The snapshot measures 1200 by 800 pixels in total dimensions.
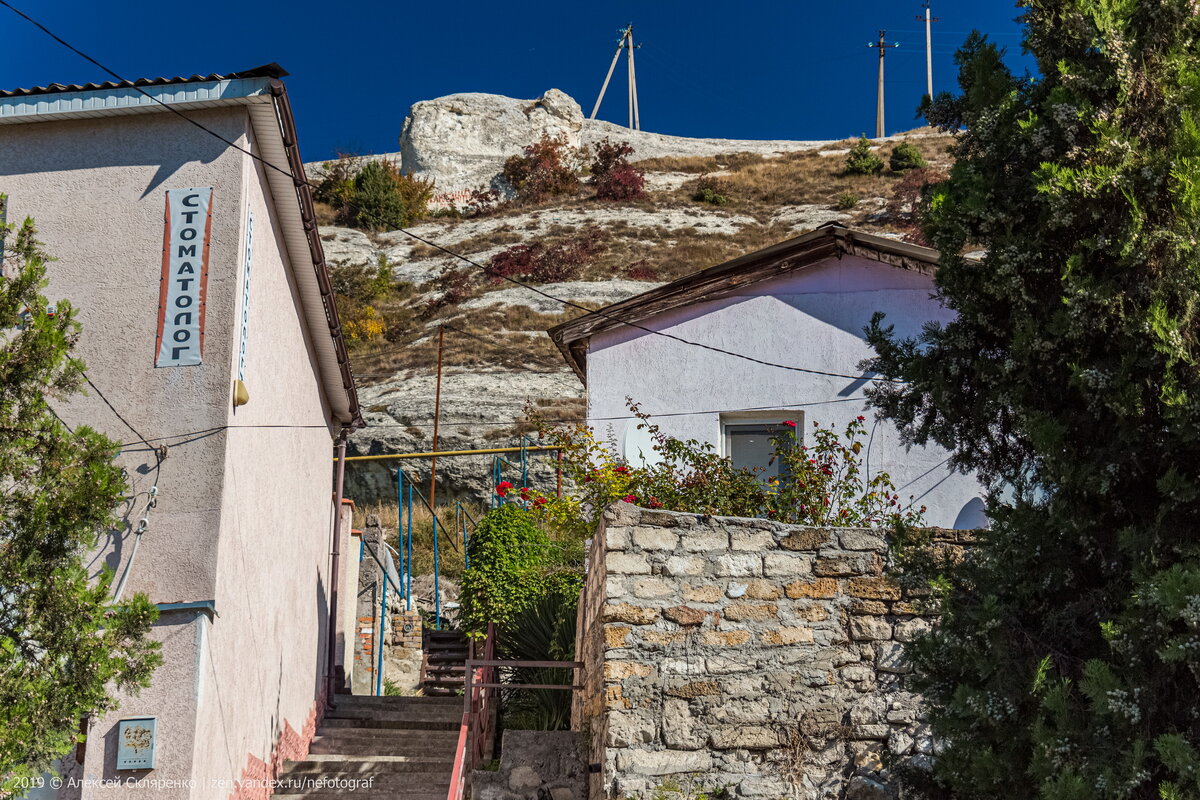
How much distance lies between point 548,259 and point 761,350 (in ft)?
77.4

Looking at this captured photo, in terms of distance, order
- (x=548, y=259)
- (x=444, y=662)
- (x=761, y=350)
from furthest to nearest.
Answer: (x=548, y=259), (x=444, y=662), (x=761, y=350)

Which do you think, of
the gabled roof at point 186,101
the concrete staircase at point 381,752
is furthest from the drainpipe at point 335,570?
the gabled roof at point 186,101

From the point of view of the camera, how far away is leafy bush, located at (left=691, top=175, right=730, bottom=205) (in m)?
42.7

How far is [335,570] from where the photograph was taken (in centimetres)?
1438

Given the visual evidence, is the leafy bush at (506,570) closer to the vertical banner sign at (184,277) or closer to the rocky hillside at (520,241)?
the vertical banner sign at (184,277)

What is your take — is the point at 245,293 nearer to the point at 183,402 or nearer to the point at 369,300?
the point at 183,402

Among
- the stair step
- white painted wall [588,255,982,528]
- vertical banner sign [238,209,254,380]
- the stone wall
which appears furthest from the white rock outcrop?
the stone wall

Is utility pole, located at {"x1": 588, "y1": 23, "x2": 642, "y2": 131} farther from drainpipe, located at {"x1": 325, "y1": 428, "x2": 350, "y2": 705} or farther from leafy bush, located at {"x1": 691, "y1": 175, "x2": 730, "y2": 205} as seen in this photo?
drainpipe, located at {"x1": 325, "y1": 428, "x2": 350, "y2": 705}

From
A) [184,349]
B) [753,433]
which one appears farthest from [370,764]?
[753,433]

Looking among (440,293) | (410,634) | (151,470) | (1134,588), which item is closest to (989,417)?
(1134,588)

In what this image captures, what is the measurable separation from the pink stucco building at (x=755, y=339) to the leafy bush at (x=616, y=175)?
31338 mm

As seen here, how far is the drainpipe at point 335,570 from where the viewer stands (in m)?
13.6

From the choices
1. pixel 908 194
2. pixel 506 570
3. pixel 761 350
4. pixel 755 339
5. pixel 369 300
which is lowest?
pixel 506 570

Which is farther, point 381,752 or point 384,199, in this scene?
point 384,199
